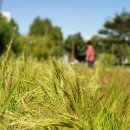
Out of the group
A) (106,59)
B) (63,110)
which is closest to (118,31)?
(106,59)

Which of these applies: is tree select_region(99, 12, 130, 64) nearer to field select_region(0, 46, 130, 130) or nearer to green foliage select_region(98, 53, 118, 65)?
green foliage select_region(98, 53, 118, 65)

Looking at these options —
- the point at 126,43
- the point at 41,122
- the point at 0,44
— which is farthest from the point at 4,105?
the point at 126,43

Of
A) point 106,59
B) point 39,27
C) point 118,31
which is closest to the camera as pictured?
point 106,59

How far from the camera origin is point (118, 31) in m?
78.4


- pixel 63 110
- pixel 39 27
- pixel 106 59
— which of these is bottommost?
pixel 106 59

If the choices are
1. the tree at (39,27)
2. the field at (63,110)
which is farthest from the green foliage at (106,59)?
the tree at (39,27)

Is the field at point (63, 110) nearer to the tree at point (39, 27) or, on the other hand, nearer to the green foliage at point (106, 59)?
the green foliage at point (106, 59)

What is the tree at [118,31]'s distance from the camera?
256 ft

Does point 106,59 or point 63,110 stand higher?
point 63,110

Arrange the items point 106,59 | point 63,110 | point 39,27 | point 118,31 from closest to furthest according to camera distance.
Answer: point 63,110, point 106,59, point 118,31, point 39,27

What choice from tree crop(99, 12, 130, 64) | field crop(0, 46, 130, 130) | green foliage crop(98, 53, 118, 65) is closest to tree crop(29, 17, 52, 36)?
tree crop(99, 12, 130, 64)

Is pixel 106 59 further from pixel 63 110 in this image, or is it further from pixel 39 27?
pixel 39 27

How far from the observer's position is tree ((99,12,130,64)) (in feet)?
256

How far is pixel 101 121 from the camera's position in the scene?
258 cm
